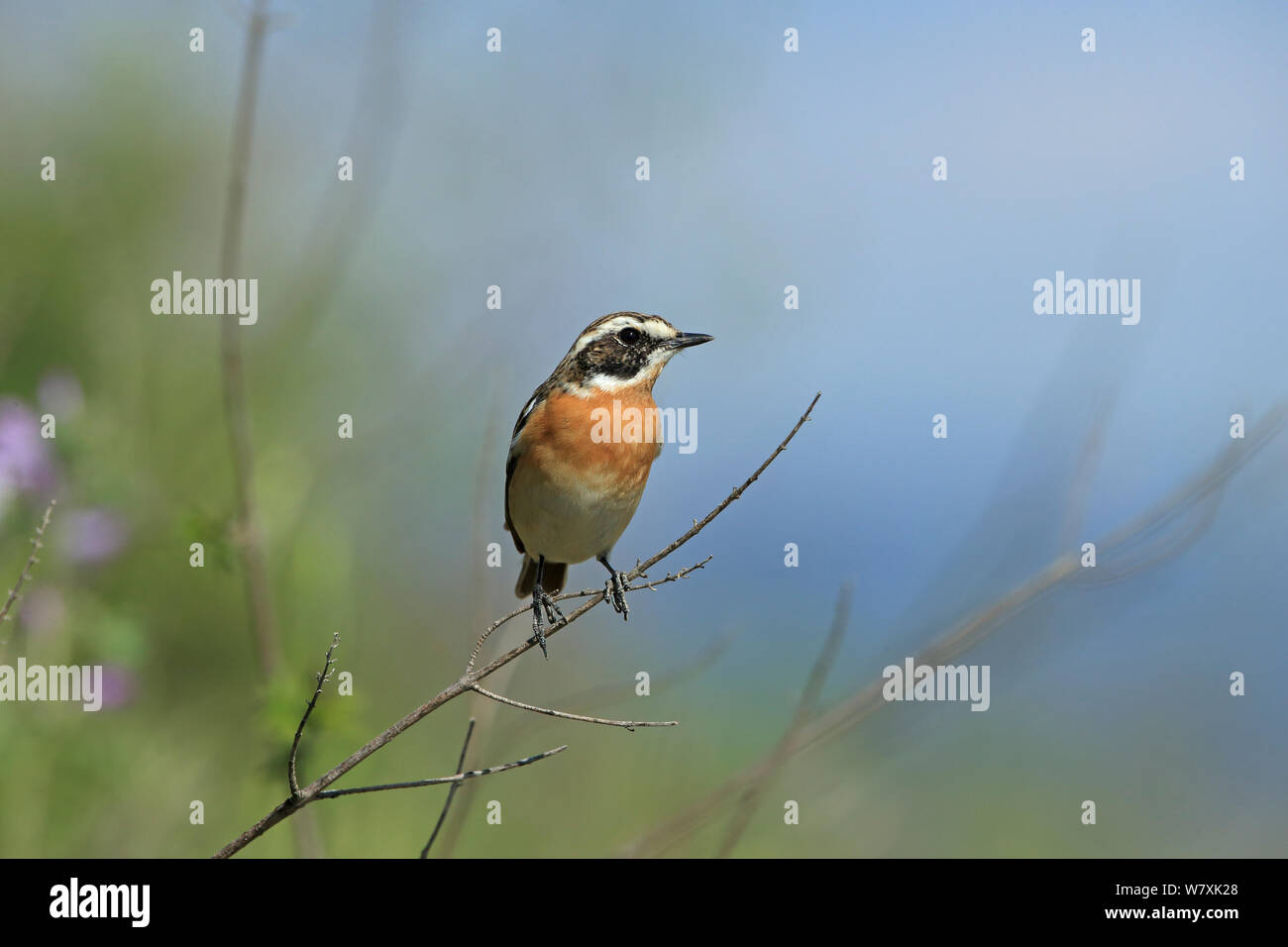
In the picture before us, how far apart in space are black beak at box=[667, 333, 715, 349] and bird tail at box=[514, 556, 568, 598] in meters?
1.45

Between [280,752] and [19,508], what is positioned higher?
[19,508]

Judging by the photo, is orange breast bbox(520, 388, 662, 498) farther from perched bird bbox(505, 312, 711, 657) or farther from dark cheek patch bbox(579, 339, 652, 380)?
dark cheek patch bbox(579, 339, 652, 380)

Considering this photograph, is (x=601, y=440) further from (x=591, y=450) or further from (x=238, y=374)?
(x=238, y=374)

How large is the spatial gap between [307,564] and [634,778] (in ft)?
8.30

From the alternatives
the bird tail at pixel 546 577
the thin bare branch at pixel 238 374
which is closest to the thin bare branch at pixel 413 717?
the thin bare branch at pixel 238 374

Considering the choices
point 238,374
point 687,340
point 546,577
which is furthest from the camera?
point 546,577

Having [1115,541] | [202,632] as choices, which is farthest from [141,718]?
[1115,541]

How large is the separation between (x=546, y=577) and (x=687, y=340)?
63.9 inches

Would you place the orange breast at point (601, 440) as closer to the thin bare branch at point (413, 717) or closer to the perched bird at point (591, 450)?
the perched bird at point (591, 450)

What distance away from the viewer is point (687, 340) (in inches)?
206

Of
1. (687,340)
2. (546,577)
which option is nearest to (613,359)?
(687,340)

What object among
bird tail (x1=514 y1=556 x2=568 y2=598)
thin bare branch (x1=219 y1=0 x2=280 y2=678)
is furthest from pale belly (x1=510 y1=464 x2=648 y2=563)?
thin bare branch (x1=219 y1=0 x2=280 y2=678)

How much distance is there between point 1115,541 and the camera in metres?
3.95
